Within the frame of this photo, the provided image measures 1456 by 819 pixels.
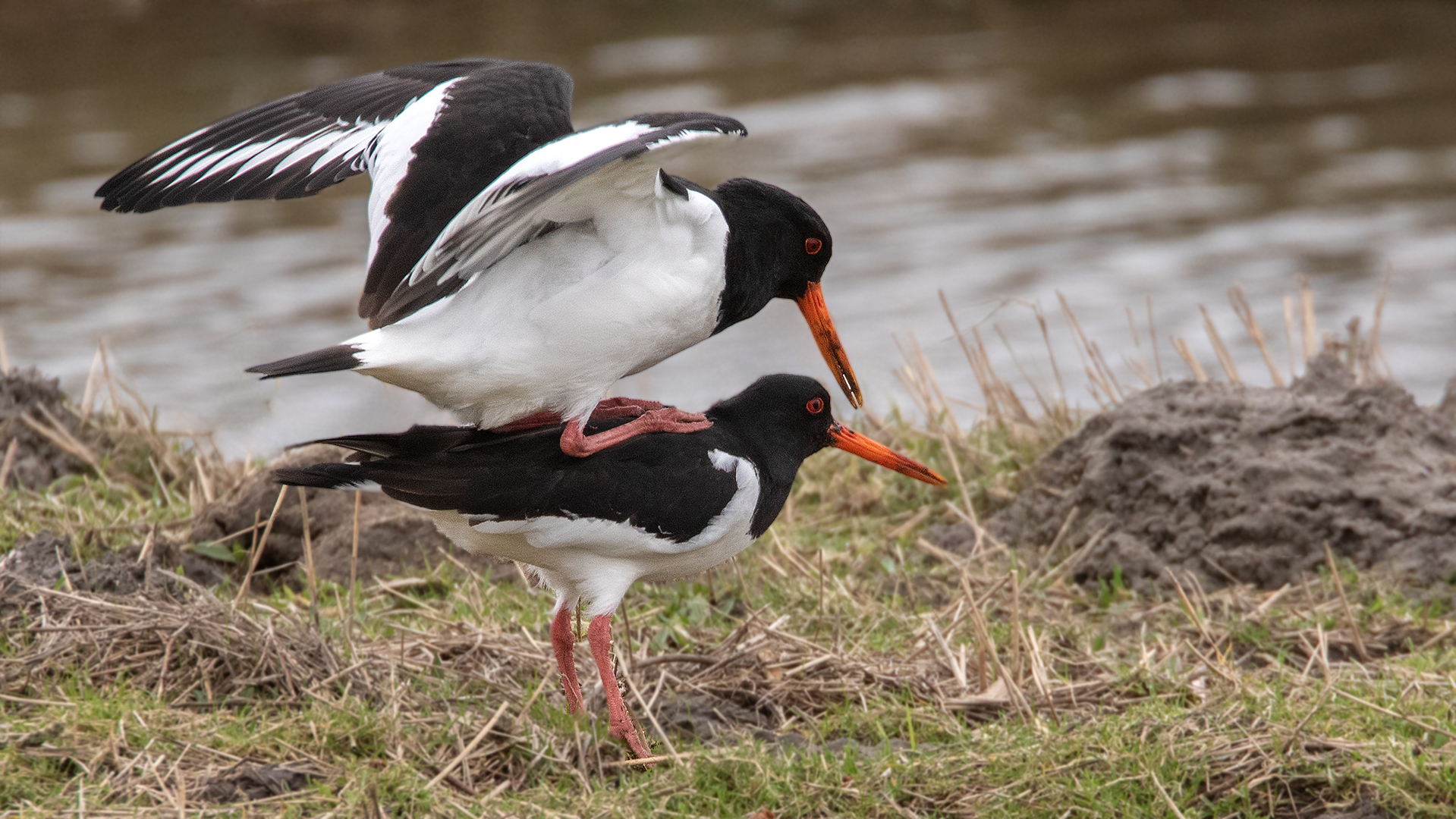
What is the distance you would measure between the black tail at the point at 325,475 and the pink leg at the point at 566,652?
2.21 feet

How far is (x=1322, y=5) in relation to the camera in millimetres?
20453

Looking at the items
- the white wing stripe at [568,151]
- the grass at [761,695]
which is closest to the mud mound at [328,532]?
the grass at [761,695]

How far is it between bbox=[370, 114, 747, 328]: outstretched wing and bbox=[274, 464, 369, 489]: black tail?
378 mm

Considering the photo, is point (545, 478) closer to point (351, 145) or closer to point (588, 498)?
point (588, 498)

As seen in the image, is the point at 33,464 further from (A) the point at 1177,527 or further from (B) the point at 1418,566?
(B) the point at 1418,566

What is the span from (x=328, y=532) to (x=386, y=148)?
6.31 ft

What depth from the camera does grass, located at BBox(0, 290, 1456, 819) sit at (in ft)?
12.3

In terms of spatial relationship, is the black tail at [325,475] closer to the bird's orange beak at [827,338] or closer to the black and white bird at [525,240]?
the black and white bird at [525,240]

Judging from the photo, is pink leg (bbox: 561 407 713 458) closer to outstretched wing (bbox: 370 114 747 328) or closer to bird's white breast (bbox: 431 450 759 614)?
bird's white breast (bbox: 431 450 759 614)

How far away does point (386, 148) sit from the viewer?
4156 mm

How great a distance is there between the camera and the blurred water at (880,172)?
9.68m

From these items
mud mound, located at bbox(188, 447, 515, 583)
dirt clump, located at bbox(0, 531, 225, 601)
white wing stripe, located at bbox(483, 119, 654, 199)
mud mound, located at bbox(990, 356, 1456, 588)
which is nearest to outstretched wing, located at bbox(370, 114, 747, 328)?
white wing stripe, located at bbox(483, 119, 654, 199)

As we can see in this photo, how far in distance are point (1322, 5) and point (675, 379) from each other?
48.7 ft

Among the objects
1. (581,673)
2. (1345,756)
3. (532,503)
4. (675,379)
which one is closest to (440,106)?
(532,503)
